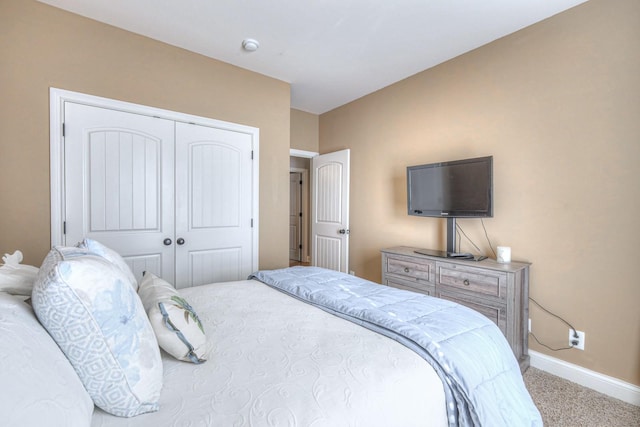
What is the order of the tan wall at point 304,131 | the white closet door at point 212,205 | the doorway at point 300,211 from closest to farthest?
the white closet door at point 212,205 < the tan wall at point 304,131 < the doorway at point 300,211

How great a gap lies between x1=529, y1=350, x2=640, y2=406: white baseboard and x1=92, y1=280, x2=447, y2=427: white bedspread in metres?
1.88

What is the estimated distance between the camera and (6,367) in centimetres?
54

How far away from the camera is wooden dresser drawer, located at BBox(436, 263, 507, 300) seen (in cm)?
221

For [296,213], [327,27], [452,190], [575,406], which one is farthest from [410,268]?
[296,213]

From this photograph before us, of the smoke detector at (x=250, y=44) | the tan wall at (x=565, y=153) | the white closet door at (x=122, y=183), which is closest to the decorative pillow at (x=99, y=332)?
the white closet door at (x=122, y=183)

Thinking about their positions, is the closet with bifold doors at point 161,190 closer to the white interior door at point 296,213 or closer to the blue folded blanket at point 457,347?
the blue folded blanket at point 457,347

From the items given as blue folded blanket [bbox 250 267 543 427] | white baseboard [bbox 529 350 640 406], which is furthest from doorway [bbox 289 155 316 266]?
blue folded blanket [bbox 250 267 543 427]

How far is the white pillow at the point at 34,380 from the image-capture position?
1.67ft

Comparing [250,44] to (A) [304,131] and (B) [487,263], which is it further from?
(B) [487,263]

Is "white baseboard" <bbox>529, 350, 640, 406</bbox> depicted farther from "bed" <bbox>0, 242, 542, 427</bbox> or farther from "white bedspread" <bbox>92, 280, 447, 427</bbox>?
"white bedspread" <bbox>92, 280, 447, 427</bbox>

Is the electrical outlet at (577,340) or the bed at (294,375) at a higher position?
the bed at (294,375)

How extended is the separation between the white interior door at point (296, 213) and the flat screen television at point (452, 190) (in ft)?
12.2

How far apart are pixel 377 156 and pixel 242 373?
3.23 m

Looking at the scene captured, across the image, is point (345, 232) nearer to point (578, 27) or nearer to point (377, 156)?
point (377, 156)
